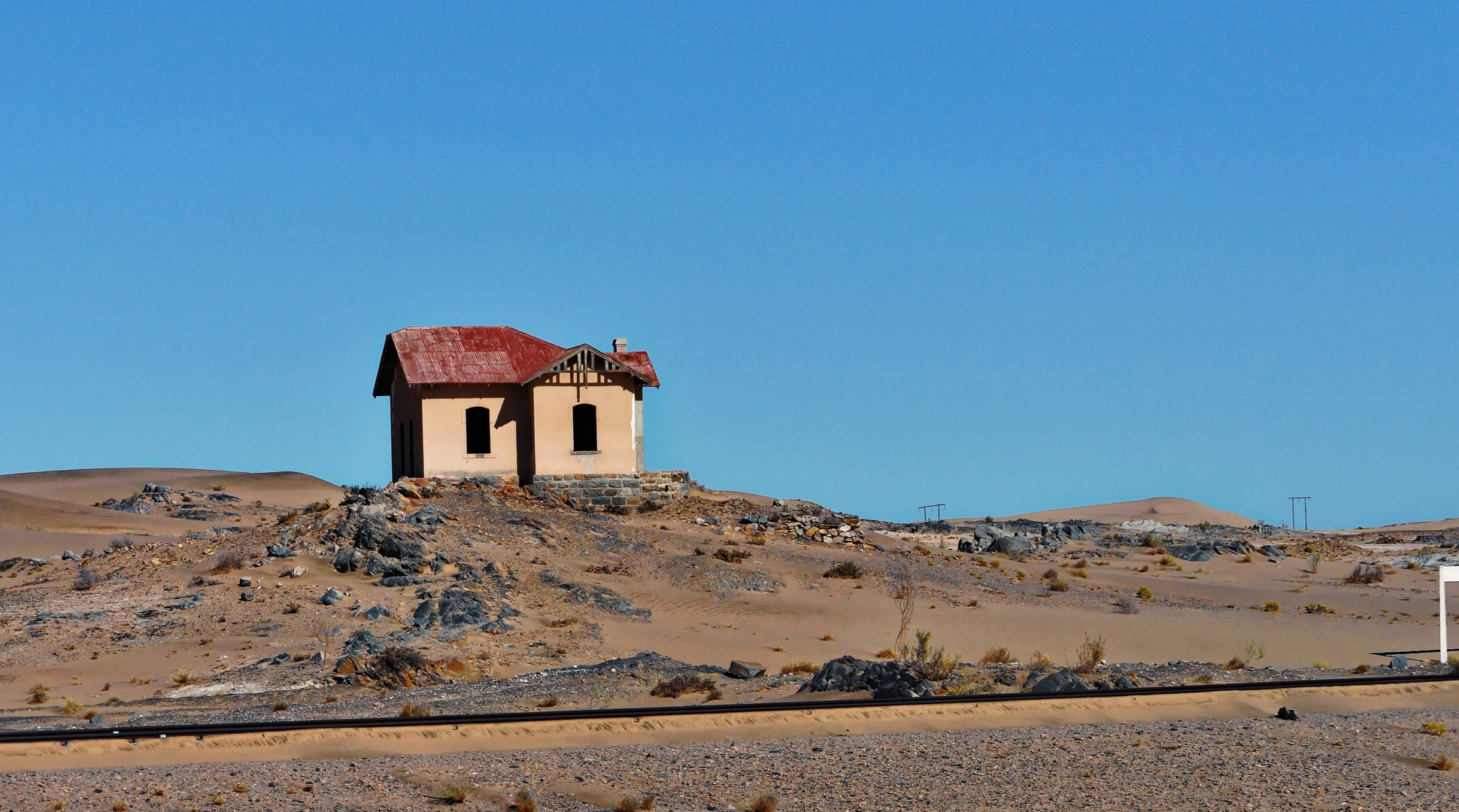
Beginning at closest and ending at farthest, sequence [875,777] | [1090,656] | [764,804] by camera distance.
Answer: [764,804], [875,777], [1090,656]

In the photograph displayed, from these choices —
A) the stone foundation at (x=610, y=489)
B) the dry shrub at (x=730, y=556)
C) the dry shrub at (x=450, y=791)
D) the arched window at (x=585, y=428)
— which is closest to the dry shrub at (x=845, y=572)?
the dry shrub at (x=730, y=556)

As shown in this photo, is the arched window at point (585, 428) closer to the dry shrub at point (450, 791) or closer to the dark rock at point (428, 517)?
the dark rock at point (428, 517)

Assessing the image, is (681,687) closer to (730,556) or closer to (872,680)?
(872,680)

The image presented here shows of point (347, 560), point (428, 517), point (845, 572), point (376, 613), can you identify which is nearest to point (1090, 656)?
point (845, 572)

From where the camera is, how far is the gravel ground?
41.0ft

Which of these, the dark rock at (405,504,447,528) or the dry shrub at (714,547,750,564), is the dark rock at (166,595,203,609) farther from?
the dry shrub at (714,547,750,564)

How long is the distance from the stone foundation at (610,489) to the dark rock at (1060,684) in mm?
21520

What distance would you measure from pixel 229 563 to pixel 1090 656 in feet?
59.9

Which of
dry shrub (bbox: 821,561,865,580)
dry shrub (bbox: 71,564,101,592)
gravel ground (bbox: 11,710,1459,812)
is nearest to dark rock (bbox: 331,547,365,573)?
dry shrub (bbox: 71,564,101,592)

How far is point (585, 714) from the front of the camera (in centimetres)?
1570

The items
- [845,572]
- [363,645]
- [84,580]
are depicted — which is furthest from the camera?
[845,572]

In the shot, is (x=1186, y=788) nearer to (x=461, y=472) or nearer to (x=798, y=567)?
(x=798, y=567)

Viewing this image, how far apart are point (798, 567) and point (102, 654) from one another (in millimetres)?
16074

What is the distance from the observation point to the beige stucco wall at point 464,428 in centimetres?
3784
